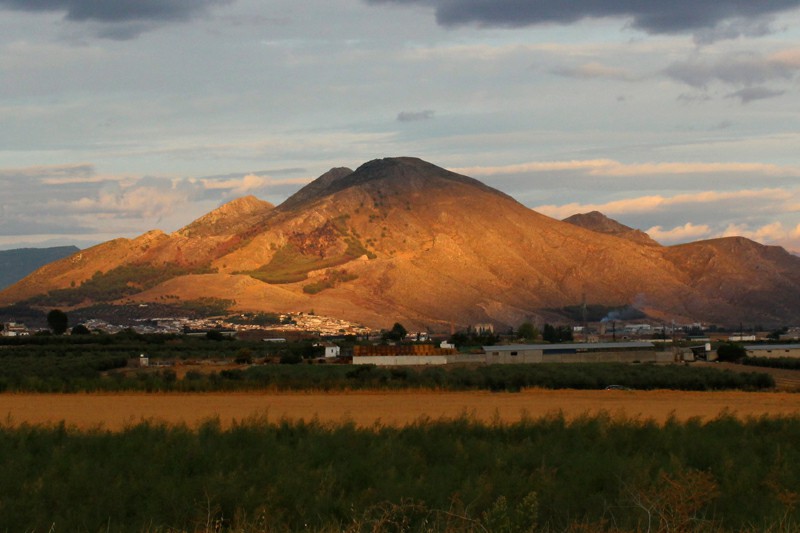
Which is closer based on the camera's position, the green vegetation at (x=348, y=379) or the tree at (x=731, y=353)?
the green vegetation at (x=348, y=379)

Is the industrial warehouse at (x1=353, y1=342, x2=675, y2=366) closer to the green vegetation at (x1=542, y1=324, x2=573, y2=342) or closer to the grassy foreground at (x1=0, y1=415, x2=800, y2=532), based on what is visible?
the green vegetation at (x1=542, y1=324, x2=573, y2=342)

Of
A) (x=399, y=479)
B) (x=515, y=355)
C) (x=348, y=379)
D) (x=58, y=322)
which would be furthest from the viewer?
(x=58, y=322)

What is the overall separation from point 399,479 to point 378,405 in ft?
75.1

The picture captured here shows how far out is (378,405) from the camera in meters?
42.6

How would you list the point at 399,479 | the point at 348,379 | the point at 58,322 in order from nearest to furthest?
the point at 399,479 → the point at 348,379 → the point at 58,322

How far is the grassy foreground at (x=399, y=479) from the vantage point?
651 inches

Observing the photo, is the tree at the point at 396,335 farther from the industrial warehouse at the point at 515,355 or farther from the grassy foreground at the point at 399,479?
the grassy foreground at the point at 399,479

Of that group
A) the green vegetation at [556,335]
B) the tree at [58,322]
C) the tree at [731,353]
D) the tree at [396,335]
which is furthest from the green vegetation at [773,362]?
the tree at [58,322]

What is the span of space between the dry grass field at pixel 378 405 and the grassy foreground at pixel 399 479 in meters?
8.84

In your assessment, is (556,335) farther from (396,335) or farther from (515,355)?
(515,355)

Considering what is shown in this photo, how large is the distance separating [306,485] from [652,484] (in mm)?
5714

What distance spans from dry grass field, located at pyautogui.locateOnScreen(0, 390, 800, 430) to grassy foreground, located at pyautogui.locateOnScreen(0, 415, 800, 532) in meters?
8.84

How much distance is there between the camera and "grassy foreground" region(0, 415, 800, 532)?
16531 millimetres

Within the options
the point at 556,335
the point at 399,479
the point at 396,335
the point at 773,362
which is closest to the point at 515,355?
the point at 773,362
